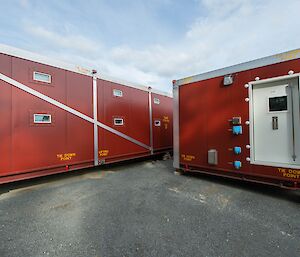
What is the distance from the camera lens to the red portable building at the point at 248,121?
299 centimetres

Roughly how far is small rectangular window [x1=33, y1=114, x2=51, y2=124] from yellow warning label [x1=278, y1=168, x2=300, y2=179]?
4.91 meters

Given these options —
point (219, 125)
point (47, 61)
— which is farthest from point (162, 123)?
point (47, 61)

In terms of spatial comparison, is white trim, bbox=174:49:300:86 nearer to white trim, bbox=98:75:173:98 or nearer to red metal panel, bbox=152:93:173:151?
white trim, bbox=98:75:173:98

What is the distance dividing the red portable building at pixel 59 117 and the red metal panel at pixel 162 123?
82 cm

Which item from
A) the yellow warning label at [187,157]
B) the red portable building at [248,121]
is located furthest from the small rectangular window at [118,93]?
the yellow warning label at [187,157]

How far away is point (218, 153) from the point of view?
3.80 m

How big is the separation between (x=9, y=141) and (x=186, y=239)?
366 centimetres

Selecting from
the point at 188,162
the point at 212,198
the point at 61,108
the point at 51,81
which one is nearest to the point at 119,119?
the point at 61,108

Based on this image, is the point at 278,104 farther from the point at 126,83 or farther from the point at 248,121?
the point at 126,83

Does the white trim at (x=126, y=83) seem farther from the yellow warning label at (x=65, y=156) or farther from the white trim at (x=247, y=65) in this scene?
the yellow warning label at (x=65, y=156)

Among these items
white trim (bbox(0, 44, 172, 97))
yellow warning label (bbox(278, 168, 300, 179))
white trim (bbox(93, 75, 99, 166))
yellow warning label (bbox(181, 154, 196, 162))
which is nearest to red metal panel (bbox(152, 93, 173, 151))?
white trim (bbox(0, 44, 172, 97))

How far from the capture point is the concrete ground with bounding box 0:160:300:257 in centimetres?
181

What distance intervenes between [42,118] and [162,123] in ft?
14.6

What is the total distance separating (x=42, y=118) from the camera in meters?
3.72
